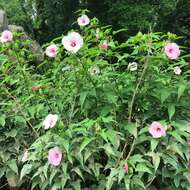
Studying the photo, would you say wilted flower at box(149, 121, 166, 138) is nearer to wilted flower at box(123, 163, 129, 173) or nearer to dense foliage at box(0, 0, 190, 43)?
wilted flower at box(123, 163, 129, 173)

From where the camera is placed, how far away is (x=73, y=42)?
2574 millimetres

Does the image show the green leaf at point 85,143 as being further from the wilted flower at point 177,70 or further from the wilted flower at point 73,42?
the wilted flower at point 177,70

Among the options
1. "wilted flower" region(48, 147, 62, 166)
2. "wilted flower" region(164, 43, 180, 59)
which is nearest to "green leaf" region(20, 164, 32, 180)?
"wilted flower" region(48, 147, 62, 166)

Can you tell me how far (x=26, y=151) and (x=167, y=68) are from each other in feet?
3.38

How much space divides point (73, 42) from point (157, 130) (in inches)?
25.7

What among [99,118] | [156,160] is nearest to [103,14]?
[99,118]

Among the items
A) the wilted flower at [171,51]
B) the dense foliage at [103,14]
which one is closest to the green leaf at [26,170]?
the wilted flower at [171,51]

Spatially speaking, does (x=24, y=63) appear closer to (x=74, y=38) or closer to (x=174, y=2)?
(x=74, y=38)

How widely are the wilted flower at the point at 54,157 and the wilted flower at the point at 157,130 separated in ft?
1.62

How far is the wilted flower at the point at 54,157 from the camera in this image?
243 cm

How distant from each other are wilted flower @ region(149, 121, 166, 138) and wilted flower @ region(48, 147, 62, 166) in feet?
1.62

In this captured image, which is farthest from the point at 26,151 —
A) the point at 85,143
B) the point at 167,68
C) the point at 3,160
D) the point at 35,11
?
the point at 35,11

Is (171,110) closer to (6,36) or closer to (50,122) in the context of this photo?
(50,122)

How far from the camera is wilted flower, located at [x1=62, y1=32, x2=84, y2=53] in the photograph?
2566 millimetres
